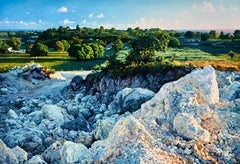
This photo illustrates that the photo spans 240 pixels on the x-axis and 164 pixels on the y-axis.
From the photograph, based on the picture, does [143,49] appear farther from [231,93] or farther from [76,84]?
[231,93]

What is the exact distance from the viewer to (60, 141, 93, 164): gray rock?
624 inches

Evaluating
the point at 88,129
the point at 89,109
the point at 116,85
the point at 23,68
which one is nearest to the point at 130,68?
the point at 116,85

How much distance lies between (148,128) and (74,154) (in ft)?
11.6

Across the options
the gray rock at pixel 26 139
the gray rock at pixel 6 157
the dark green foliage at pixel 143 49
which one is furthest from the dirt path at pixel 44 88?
the gray rock at pixel 6 157

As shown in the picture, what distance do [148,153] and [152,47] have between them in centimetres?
2606

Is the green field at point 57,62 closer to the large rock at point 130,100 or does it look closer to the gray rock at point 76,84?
the gray rock at point 76,84

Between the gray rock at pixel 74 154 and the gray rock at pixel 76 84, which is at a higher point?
the gray rock at pixel 74 154

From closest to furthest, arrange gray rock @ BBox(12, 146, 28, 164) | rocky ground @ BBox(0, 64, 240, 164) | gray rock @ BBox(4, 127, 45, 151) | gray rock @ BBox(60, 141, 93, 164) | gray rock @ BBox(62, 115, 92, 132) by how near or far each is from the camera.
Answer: rocky ground @ BBox(0, 64, 240, 164)
gray rock @ BBox(60, 141, 93, 164)
gray rock @ BBox(12, 146, 28, 164)
gray rock @ BBox(4, 127, 45, 151)
gray rock @ BBox(62, 115, 92, 132)

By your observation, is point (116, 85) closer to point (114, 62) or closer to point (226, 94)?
point (114, 62)

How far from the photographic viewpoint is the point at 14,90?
44.8 meters

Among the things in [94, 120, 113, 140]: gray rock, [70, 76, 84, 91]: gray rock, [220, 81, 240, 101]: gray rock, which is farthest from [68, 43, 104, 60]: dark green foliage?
[94, 120, 113, 140]: gray rock

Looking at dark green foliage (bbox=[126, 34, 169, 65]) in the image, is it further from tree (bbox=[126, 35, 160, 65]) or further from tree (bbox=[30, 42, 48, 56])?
tree (bbox=[30, 42, 48, 56])

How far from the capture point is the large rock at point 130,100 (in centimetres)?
2703

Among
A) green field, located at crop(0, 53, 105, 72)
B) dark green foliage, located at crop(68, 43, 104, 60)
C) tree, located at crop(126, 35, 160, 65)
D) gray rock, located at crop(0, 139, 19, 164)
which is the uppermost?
tree, located at crop(126, 35, 160, 65)
